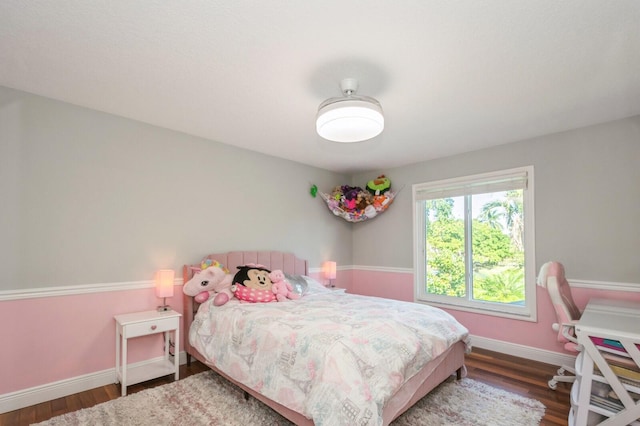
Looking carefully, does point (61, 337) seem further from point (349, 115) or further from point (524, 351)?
point (524, 351)

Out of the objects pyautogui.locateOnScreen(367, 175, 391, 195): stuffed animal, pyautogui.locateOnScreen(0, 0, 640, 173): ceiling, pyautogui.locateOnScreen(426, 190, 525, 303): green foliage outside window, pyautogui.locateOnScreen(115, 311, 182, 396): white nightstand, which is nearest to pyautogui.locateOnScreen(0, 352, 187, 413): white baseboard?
pyautogui.locateOnScreen(115, 311, 182, 396): white nightstand

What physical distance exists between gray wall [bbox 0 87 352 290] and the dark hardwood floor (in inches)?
35.9

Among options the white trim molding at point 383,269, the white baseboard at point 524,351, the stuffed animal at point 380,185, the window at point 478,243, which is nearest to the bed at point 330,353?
the white baseboard at point 524,351

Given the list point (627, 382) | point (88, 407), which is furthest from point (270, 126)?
point (627, 382)

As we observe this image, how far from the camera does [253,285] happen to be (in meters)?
3.04

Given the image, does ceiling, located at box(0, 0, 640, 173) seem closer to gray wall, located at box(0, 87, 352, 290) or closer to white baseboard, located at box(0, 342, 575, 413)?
gray wall, located at box(0, 87, 352, 290)

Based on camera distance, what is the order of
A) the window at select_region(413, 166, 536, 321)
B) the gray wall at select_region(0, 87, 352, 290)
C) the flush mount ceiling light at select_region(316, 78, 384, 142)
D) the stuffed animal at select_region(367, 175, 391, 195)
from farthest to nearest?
the stuffed animal at select_region(367, 175, 391, 195) → the window at select_region(413, 166, 536, 321) → the gray wall at select_region(0, 87, 352, 290) → the flush mount ceiling light at select_region(316, 78, 384, 142)

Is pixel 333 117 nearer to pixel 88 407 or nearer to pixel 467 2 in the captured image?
pixel 467 2

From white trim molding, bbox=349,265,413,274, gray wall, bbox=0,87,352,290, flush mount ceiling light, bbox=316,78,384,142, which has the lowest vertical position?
white trim molding, bbox=349,265,413,274

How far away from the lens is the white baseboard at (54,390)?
7.55 ft

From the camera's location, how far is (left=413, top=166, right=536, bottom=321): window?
11.6 ft

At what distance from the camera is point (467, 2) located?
1.52m

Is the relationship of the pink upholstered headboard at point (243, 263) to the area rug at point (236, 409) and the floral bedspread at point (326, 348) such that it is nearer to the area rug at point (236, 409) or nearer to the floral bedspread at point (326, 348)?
the floral bedspread at point (326, 348)

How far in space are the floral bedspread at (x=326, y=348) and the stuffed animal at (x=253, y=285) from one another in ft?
0.36
